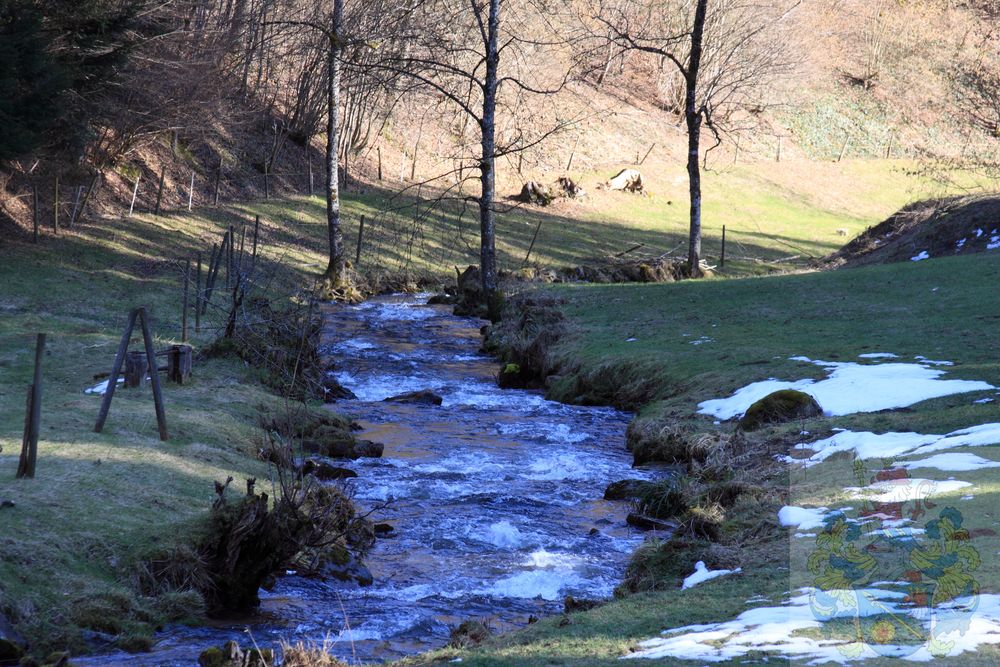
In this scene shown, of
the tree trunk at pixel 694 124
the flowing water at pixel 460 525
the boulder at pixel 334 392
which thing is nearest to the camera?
the flowing water at pixel 460 525

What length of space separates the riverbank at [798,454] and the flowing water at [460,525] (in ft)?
2.82

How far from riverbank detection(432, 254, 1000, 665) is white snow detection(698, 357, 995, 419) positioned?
6 cm

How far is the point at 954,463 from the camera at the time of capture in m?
8.87

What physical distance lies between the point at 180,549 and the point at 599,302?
16425 mm

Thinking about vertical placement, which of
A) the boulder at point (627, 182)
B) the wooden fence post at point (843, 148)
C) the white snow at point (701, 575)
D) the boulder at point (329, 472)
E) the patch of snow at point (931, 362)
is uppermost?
the wooden fence post at point (843, 148)

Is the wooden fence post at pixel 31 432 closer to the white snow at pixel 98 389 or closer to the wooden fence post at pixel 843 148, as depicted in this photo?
the white snow at pixel 98 389

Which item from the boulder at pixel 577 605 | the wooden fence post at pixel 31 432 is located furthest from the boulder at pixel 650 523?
the wooden fence post at pixel 31 432

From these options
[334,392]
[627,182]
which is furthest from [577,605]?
[627,182]

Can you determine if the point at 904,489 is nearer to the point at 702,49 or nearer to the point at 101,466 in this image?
the point at 101,466

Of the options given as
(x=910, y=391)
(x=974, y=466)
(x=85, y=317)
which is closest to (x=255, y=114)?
(x=85, y=317)

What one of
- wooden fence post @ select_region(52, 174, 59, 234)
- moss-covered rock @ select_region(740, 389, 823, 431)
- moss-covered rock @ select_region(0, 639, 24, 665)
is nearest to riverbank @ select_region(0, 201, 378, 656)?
moss-covered rock @ select_region(0, 639, 24, 665)

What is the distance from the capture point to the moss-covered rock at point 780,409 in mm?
12469

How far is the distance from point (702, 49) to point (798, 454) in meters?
34.9

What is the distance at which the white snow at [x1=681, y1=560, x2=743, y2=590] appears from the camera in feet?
25.8
